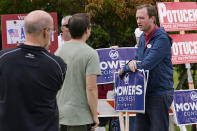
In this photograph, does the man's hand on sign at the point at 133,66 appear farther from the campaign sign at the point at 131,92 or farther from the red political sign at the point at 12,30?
the red political sign at the point at 12,30

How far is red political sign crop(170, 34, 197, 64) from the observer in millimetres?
7879

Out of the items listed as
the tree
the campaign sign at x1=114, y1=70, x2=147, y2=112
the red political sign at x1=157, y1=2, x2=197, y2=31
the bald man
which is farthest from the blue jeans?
the tree

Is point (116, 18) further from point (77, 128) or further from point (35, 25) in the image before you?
point (35, 25)

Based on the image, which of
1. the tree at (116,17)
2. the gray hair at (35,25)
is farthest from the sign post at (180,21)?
the gray hair at (35,25)

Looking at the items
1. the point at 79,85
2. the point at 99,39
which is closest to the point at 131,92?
the point at 79,85

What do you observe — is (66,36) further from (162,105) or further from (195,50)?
(195,50)

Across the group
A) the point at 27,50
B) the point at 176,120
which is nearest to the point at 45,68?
the point at 27,50

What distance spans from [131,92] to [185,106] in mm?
2109

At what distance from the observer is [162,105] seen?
5.37 meters

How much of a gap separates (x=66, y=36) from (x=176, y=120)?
115 inches

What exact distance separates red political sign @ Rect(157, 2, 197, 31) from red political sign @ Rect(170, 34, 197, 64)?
193mm

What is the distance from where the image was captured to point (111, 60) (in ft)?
23.2

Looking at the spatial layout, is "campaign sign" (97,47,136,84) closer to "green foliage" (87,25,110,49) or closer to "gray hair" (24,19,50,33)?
"green foliage" (87,25,110,49)

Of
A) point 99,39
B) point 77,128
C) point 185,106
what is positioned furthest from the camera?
point 99,39
